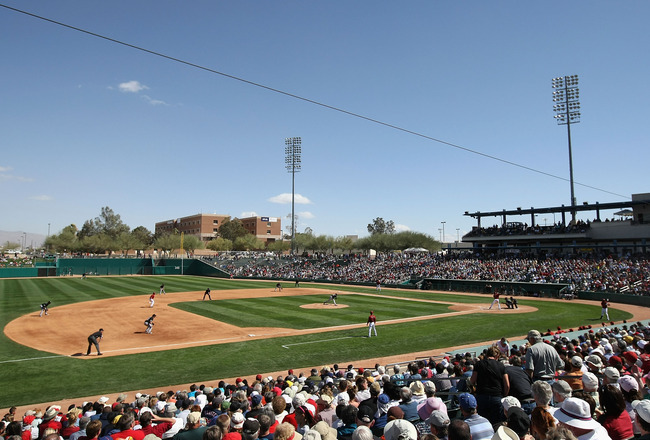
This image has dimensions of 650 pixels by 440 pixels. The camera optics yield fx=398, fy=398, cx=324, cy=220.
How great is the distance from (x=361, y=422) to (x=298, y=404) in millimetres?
1364

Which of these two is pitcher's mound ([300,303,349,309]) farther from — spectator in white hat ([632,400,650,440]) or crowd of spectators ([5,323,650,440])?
spectator in white hat ([632,400,650,440])

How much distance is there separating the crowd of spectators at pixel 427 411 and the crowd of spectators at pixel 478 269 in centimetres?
3073

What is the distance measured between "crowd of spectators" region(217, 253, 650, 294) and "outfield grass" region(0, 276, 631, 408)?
631 centimetres

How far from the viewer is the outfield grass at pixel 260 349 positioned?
14.5m

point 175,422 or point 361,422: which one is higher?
point 361,422

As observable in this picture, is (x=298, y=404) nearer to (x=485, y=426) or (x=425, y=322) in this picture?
(x=485, y=426)

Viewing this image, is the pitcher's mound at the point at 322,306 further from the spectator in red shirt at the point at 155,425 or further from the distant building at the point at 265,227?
the distant building at the point at 265,227

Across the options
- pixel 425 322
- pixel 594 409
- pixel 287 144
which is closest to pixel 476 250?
pixel 425 322

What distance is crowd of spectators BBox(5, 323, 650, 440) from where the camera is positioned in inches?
156

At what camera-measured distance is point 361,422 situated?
5.50 m

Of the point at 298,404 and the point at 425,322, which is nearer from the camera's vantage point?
the point at 298,404

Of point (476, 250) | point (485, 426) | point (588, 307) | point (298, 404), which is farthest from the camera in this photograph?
point (476, 250)

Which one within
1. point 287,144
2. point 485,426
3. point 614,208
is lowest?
point 485,426

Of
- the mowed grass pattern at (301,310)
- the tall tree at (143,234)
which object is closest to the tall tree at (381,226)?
the tall tree at (143,234)
